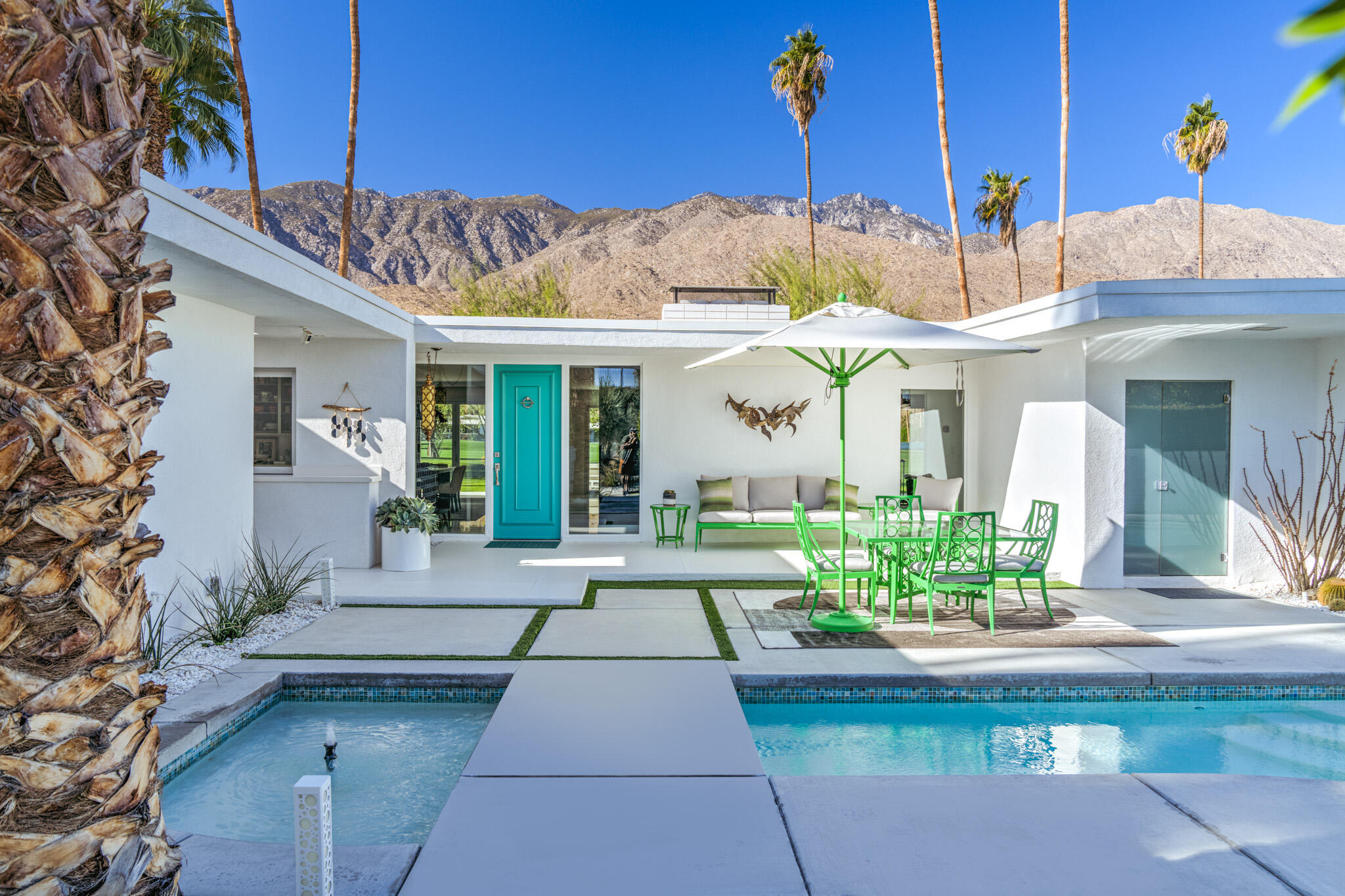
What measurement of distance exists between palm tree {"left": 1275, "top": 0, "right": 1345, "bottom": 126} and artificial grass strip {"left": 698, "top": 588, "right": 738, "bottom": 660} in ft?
17.8

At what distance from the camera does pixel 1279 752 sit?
462cm

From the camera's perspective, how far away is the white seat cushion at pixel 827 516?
33.3 ft

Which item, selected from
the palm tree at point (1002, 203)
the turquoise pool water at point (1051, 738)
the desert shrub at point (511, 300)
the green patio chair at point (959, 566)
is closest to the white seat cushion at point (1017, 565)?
the green patio chair at point (959, 566)

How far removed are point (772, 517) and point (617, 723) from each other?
239 inches

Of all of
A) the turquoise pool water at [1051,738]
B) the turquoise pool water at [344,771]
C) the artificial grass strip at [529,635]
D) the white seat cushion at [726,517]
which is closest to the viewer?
the turquoise pool water at [344,771]

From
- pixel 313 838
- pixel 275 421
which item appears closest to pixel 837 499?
pixel 275 421

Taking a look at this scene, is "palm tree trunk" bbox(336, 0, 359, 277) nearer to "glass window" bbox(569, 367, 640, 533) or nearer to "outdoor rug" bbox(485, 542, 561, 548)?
"glass window" bbox(569, 367, 640, 533)

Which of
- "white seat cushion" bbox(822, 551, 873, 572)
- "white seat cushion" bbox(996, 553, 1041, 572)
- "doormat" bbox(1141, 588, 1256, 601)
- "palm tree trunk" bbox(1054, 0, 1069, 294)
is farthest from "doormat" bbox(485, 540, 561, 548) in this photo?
"palm tree trunk" bbox(1054, 0, 1069, 294)

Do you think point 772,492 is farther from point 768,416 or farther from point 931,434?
point 931,434

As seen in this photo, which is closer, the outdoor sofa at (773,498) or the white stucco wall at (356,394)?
the white stucco wall at (356,394)

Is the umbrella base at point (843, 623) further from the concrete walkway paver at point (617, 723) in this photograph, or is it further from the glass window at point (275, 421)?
the glass window at point (275, 421)

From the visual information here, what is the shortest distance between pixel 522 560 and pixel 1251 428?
7.63 m

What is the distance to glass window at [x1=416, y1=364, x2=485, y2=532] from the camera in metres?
11.1

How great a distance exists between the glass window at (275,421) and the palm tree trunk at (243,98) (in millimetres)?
6024
